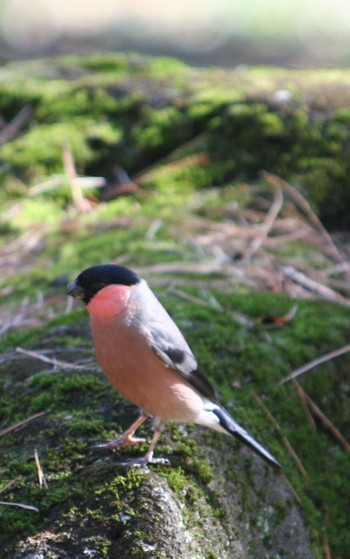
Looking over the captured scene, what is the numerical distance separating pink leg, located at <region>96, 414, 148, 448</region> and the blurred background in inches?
544

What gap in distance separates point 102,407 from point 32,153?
384 cm

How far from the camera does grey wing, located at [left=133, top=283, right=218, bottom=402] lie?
10.7 feet

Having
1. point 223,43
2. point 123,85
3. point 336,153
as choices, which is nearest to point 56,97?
point 123,85

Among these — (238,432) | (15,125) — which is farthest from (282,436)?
(15,125)

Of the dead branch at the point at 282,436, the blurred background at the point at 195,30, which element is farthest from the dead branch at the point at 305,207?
the blurred background at the point at 195,30

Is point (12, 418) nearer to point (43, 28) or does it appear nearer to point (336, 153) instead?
point (336, 153)

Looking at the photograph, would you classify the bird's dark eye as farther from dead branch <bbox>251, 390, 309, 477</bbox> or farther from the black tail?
dead branch <bbox>251, 390, 309, 477</bbox>

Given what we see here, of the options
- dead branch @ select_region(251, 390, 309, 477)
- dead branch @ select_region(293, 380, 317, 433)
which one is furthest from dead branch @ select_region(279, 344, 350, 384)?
dead branch @ select_region(251, 390, 309, 477)

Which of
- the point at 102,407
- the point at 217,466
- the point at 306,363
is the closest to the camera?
the point at 217,466

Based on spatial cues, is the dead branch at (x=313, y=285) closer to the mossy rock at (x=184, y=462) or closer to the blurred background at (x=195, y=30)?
the mossy rock at (x=184, y=462)

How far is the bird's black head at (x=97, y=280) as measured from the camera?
11.2 ft

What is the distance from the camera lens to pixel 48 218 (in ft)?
20.3

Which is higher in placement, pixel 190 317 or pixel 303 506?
pixel 190 317

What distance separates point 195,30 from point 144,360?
52.1ft
